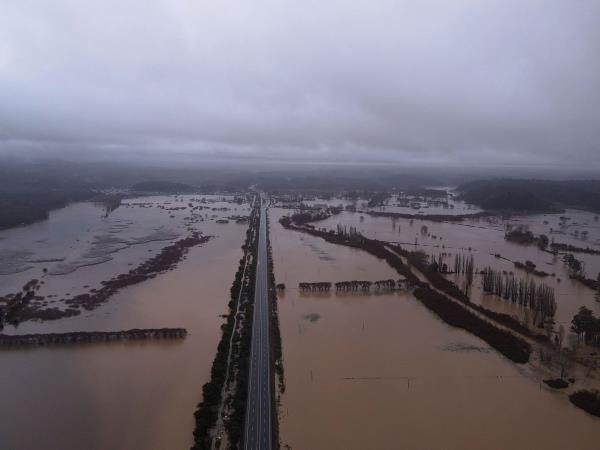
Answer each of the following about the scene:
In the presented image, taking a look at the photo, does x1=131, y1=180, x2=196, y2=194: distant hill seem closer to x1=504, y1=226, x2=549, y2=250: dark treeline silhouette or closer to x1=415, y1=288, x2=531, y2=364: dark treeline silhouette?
x1=504, y1=226, x2=549, y2=250: dark treeline silhouette

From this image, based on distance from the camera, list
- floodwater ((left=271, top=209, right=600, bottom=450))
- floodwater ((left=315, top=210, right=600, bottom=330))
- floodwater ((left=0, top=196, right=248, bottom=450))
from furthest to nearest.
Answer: floodwater ((left=315, top=210, right=600, bottom=330)) < floodwater ((left=271, top=209, right=600, bottom=450)) < floodwater ((left=0, top=196, right=248, bottom=450))

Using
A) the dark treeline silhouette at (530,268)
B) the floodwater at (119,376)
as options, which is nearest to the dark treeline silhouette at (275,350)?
the floodwater at (119,376)

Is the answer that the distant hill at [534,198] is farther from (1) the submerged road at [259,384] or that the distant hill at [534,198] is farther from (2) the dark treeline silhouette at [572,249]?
(1) the submerged road at [259,384]

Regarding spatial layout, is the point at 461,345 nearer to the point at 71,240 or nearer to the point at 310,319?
the point at 310,319

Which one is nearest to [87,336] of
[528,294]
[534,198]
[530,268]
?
[528,294]

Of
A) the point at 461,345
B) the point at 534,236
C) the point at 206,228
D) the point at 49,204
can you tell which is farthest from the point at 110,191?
the point at 461,345

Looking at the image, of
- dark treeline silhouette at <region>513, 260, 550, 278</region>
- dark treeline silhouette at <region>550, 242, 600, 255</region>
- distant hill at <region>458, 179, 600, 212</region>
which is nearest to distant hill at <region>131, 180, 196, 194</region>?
distant hill at <region>458, 179, 600, 212</region>
